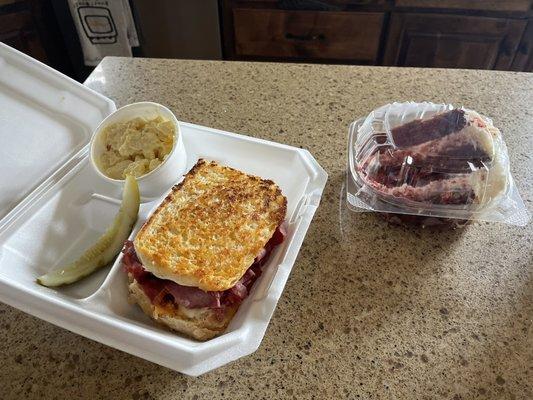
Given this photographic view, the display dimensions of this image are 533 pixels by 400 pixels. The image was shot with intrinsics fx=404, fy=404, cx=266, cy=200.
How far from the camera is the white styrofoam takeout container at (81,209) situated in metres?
0.67

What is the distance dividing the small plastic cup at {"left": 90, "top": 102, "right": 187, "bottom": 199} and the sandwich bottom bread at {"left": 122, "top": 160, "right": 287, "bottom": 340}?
0.09 metres

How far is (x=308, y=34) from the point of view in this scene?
2.24 m

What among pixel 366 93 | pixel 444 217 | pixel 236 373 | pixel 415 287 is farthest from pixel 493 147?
pixel 236 373

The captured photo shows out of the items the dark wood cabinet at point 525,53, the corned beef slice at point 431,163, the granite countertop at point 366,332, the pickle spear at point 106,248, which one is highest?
the corned beef slice at point 431,163

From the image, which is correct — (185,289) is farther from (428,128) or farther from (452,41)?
(452,41)

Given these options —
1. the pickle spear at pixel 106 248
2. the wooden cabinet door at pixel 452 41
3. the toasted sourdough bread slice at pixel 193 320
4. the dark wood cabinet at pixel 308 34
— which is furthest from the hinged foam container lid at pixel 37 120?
the wooden cabinet door at pixel 452 41

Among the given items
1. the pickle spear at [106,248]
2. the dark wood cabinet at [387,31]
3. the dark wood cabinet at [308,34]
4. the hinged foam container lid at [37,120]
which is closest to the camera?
the pickle spear at [106,248]

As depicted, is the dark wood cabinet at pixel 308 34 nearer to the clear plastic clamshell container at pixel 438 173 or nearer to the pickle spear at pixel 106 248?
the clear plastic clamshell container at pixel 438 173

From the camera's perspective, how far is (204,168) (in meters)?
0.91

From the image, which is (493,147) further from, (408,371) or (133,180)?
(133,180)

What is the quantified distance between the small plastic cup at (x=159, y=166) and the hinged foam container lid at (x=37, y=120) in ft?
0.17

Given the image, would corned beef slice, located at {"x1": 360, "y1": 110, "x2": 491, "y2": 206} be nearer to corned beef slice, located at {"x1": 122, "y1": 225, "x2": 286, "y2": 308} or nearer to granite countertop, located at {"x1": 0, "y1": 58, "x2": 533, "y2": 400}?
granite countertop, located at {"x1": 0, "y1": 58, "x2": 533, "y2": 400}

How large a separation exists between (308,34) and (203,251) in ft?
6.04

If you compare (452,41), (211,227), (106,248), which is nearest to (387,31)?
(452,41)
